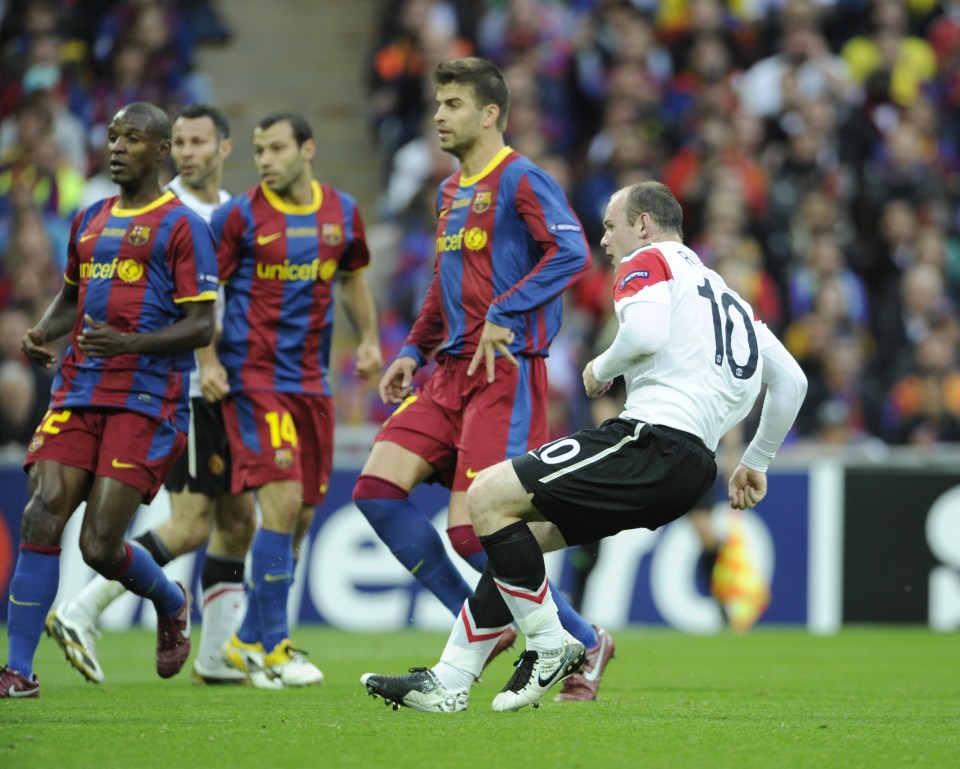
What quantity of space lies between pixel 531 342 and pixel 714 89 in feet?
29.8

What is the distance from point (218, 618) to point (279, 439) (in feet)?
3.17

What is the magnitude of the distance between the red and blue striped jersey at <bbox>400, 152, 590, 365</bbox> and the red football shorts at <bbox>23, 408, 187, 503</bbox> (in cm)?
135

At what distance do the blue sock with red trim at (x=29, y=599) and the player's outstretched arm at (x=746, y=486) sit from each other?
2.81 meters

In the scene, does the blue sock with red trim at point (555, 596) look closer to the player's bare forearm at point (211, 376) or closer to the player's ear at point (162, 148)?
the player's bare forearm at point (211, 376)

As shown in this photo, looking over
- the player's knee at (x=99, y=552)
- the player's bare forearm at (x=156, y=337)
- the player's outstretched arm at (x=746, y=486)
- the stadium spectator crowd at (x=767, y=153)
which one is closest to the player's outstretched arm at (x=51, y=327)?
the player's bare forearm at (x=156, y=337)

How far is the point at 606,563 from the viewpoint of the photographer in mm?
12430

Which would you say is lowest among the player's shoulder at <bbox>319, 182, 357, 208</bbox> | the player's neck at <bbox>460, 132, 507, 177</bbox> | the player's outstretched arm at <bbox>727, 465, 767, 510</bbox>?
the player's outstretched arm at <bbox>727, 465, 767, 510</bbox>

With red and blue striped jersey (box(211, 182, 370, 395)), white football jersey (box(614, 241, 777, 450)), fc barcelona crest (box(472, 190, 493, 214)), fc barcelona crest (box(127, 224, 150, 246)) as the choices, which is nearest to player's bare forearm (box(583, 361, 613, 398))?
white football jersey (box(614, 241, 777, 450))

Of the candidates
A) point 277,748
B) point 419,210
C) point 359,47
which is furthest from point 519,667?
point 359,47

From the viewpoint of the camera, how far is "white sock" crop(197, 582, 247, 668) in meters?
8.04

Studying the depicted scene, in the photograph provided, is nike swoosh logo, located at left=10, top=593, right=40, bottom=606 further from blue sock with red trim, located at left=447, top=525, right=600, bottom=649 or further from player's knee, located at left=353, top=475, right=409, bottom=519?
blue sock with red trim, located at left=447, top=525, right=600, bottom=649

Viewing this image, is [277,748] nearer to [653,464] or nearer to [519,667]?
[519,667]

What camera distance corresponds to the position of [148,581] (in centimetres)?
725

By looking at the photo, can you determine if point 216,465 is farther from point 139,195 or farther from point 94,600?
point 139,195
